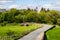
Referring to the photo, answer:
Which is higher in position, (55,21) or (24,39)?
(24,39)

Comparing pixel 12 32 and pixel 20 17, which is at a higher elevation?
pixel 12 32

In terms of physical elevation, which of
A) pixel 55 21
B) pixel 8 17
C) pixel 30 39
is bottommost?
pixel 55 21

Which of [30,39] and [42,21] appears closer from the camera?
[30,39]

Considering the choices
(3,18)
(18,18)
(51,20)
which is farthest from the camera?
(51,20)

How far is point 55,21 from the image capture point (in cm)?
8938

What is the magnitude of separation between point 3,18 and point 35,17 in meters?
17.4

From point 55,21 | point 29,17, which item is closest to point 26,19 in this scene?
point 29,17

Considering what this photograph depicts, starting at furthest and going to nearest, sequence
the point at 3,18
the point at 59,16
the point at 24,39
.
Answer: the point at 59,16, the point at 3,18, the point at 24,39

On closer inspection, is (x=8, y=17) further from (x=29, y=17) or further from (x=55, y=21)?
(x=55, y=21)

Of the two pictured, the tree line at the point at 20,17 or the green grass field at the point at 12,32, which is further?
the tree line at the point at 20,17

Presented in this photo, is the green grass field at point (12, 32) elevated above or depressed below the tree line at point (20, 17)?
above

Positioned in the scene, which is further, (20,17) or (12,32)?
(20,17)

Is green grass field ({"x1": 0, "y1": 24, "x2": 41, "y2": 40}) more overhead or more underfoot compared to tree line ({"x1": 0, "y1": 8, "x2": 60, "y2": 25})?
more overhead

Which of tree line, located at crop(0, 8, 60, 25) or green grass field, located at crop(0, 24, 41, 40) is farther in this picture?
tree line, located at crop(0, 8, 60, 25)
